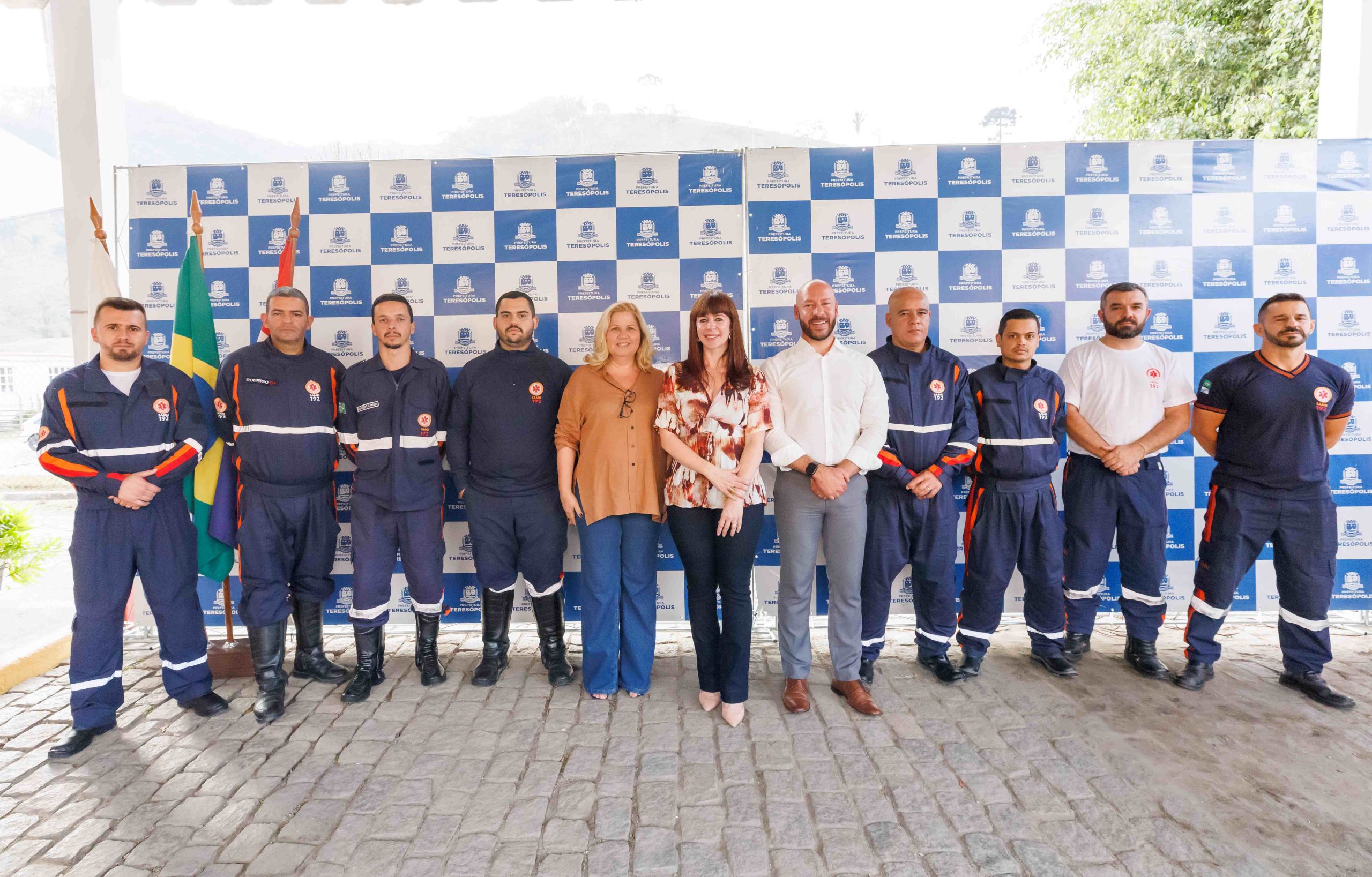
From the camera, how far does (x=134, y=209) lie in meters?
3.73

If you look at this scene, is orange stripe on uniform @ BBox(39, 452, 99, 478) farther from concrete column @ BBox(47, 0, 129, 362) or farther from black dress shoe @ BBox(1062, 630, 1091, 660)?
black dress shoe @ BBox(1062, 630, 1091, 660)

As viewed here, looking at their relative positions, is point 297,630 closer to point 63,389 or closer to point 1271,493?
point 63,389

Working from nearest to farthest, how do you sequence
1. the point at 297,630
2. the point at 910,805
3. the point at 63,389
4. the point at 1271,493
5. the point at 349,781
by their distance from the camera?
1. the point at 910,805
2. the point at 349,781
3. the point at 63,389
4. the point at 1271,493
5. the point at 297,630

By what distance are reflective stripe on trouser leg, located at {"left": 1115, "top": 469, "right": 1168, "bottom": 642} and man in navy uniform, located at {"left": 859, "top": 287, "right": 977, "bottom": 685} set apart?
861mm

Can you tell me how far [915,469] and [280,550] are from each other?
3045 millimetres

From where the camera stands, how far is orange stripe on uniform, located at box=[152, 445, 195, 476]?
2752mm

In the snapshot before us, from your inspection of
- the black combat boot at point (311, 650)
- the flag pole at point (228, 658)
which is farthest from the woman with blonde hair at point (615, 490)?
the flag pole at point (228, 658)

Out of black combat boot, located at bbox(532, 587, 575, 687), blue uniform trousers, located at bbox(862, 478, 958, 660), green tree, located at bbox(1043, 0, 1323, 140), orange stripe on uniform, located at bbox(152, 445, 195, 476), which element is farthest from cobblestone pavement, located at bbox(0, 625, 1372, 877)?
green tree, located at bbox(1043, 0, 1323, 140)

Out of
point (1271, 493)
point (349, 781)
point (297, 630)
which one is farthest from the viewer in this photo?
point (297, 630)

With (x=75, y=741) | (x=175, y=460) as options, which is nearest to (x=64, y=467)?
(x=175, y=460)

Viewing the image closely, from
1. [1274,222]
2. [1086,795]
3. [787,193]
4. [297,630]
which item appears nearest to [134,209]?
[297,630]

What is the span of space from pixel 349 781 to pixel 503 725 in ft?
2.00

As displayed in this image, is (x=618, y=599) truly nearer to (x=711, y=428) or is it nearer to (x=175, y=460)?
(x=711, y=428)

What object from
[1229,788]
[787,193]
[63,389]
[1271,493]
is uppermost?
[787,193]
